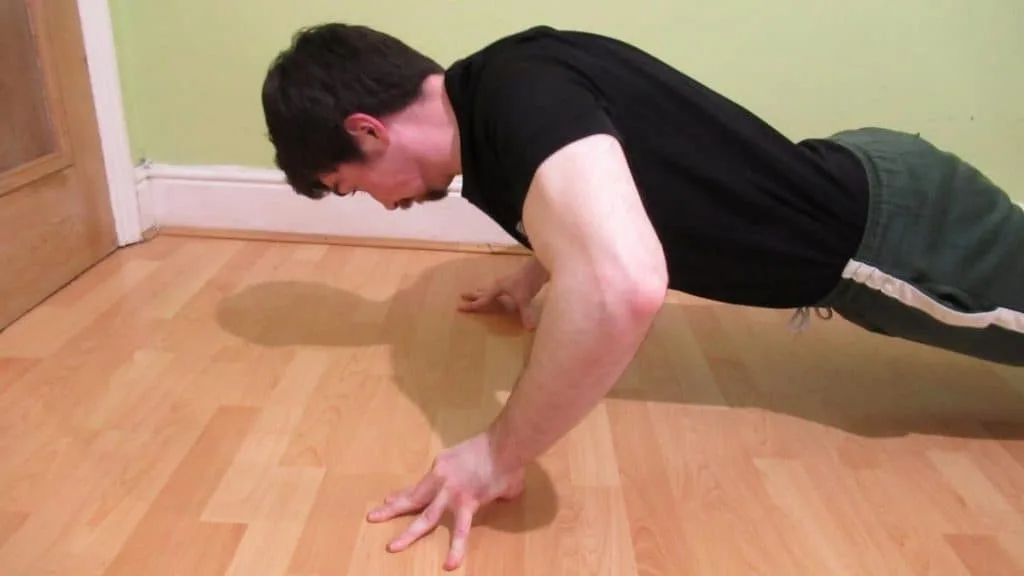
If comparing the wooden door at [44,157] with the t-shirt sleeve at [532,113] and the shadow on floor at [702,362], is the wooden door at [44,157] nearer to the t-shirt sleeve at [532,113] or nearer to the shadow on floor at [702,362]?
the shadow on floor at [702,362]

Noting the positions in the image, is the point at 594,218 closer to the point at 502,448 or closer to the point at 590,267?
the point at 590,267

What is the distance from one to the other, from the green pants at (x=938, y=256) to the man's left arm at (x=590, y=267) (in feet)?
1.48

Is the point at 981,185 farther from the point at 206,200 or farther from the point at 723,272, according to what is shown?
the point at 206,200

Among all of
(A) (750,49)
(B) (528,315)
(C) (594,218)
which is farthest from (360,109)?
(A) (750,49)

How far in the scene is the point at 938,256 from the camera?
1.08 meters

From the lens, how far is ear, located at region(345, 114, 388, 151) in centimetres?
100

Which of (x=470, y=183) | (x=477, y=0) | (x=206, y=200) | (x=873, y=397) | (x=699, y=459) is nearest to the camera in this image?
(x=470, y=183)

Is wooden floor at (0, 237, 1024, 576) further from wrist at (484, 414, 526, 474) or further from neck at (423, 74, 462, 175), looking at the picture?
neck at (423, 74, 462, 175)

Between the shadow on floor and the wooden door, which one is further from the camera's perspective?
the wooden door

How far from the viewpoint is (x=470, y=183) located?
99 centimetres

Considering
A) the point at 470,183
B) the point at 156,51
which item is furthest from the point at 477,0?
the point at 470,183

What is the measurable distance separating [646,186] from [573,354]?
320 millimetres

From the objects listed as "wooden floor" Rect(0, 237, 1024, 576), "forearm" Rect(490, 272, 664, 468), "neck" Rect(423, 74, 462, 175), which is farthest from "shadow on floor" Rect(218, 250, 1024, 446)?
"neck" Rect(423, 74, 462, 175)

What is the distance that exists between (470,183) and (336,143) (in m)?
0.17
